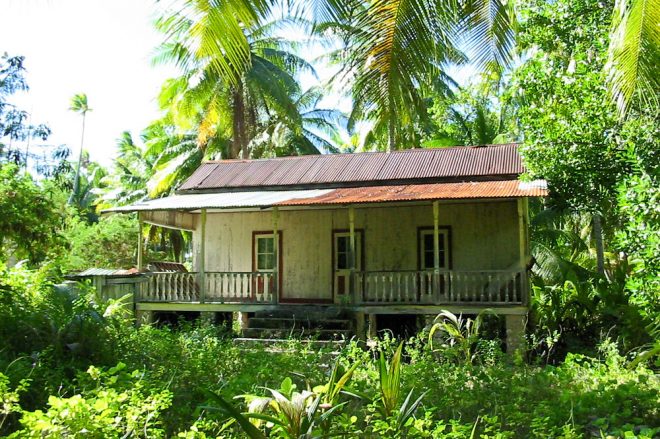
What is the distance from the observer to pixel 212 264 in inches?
704

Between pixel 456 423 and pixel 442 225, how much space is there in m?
11.2

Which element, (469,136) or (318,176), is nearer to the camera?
(318,176)

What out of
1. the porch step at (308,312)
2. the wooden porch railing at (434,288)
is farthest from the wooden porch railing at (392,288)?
the porch step at (308,312)

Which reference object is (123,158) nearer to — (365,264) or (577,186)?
(365,264)

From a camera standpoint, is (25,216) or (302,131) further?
(302,131)

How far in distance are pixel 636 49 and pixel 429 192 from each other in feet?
26.0

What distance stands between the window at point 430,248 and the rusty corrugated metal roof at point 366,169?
1291mm

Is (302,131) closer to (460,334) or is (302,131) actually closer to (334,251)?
(334,251)

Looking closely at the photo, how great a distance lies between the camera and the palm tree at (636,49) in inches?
234

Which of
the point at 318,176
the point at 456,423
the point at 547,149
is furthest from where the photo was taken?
the point at 318,176

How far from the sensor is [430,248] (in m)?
16.1

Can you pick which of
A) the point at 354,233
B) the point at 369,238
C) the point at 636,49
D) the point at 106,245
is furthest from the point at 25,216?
the point at 636,49

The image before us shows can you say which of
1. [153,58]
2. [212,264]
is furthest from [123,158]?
[212,264]

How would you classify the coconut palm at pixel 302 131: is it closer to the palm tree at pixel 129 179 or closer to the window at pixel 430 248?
the palm tree at pixel 129 179
